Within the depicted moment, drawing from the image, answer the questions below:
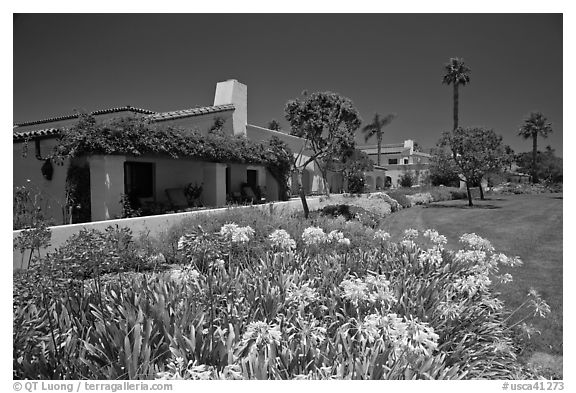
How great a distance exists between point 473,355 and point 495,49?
3940 millimetres

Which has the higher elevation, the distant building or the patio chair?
the distant building

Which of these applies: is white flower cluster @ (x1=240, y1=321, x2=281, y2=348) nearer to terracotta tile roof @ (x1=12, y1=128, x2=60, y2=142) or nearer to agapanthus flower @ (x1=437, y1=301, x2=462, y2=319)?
agapanthus flower @ (x1=437, y1=301, x2=462, y2=319)

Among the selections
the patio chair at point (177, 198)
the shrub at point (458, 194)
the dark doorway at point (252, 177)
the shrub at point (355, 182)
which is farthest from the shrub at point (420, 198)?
the patio chair at point (177, 198)

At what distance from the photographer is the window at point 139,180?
13281 millimetres

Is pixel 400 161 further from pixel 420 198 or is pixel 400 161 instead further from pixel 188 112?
pixel 188 112

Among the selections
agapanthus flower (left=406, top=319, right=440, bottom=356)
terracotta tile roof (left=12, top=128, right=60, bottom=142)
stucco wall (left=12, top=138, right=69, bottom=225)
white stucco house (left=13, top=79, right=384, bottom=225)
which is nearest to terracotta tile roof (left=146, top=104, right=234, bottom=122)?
white stucco house (left=13, top=79, right=384, bottom=225)

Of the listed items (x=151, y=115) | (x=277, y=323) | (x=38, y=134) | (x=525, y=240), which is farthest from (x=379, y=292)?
(x=151, y=115)

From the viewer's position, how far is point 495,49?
190 inches

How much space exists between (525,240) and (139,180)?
1363 centimetres

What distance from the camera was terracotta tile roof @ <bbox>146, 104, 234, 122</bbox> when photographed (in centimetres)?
1439

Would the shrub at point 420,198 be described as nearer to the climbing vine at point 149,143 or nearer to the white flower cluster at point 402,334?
the climbing vine at point 149,143

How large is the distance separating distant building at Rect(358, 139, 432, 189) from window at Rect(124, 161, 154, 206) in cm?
2838
